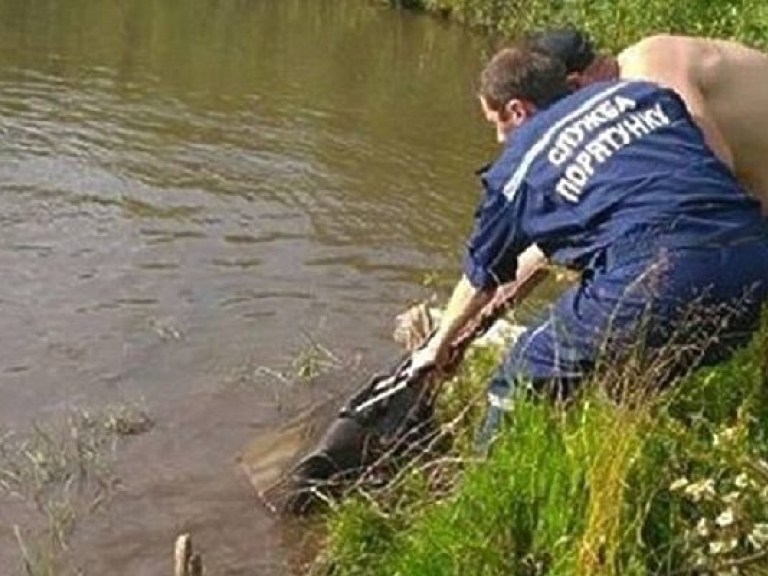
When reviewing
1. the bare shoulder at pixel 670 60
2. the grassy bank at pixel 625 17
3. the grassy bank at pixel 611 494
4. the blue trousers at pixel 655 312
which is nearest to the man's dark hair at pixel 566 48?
the bare shoulder at pixel 670 60

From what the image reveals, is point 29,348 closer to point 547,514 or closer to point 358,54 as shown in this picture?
point 547,514

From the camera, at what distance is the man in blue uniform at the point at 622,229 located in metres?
4.60

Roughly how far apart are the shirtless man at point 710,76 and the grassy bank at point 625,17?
34.2ft

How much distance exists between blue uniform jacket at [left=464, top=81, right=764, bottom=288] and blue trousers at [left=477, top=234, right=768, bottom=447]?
0.06 metres

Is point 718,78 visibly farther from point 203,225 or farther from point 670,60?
point 203,225

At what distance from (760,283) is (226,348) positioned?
15.0 feet

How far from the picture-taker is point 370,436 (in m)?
6.11

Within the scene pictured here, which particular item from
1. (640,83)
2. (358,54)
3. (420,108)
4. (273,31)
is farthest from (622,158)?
(273,31)

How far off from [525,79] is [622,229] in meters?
0.68

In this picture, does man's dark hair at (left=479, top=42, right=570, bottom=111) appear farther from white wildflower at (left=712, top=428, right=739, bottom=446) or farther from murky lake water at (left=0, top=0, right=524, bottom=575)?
murky lake water at (left=0, top=0, right=524, bottom=575)

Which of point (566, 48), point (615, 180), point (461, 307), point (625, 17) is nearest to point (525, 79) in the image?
point (566, 48)

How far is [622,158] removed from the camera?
4688 millimetres

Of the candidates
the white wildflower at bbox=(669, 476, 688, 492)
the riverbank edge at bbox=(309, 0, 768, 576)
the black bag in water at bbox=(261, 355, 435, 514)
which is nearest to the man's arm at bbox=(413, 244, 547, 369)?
the black bag in water at bbox=(261, 355, 435, 514)

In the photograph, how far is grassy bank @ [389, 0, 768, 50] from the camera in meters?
16.3
